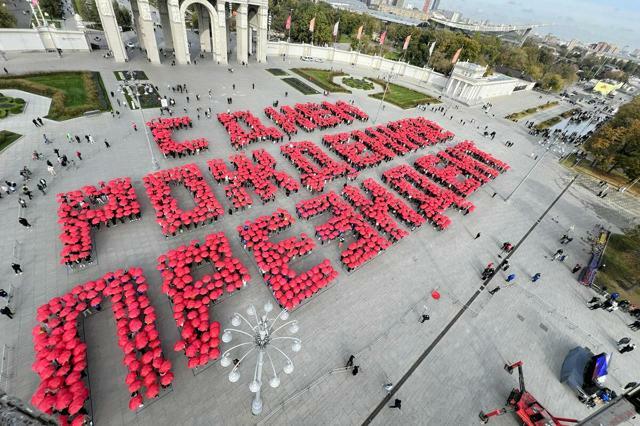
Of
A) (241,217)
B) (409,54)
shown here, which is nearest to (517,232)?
(241,217)

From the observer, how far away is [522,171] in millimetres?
39656

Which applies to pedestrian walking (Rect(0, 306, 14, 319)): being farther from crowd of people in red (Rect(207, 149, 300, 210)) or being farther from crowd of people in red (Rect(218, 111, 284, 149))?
crowd of people in red (Rect(218, 111, 284, 149))

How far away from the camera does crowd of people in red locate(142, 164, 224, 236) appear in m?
20.9

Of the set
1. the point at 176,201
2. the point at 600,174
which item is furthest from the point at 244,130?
the point at 600,174

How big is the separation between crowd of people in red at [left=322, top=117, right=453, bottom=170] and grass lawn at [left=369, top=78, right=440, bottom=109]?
31.3 feet

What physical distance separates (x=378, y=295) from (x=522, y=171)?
111 ft

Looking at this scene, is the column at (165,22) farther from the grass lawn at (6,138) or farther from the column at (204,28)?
the grass lawn at (6,138)

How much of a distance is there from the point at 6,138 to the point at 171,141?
14787 mm

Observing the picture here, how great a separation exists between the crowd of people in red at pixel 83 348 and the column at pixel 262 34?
5629 cm

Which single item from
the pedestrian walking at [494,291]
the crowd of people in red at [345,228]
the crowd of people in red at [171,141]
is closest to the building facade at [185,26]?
the crowd of people in red at [171,141]

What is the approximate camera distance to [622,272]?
24938mm

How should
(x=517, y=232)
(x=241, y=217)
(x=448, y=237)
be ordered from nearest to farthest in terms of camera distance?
(x=241, y=217)
(x=448, y=237)
(x=517, y=232)

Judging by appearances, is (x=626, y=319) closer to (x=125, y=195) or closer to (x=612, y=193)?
(x=612, y=193)

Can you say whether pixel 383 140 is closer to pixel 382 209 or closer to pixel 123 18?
pixel 382 209
